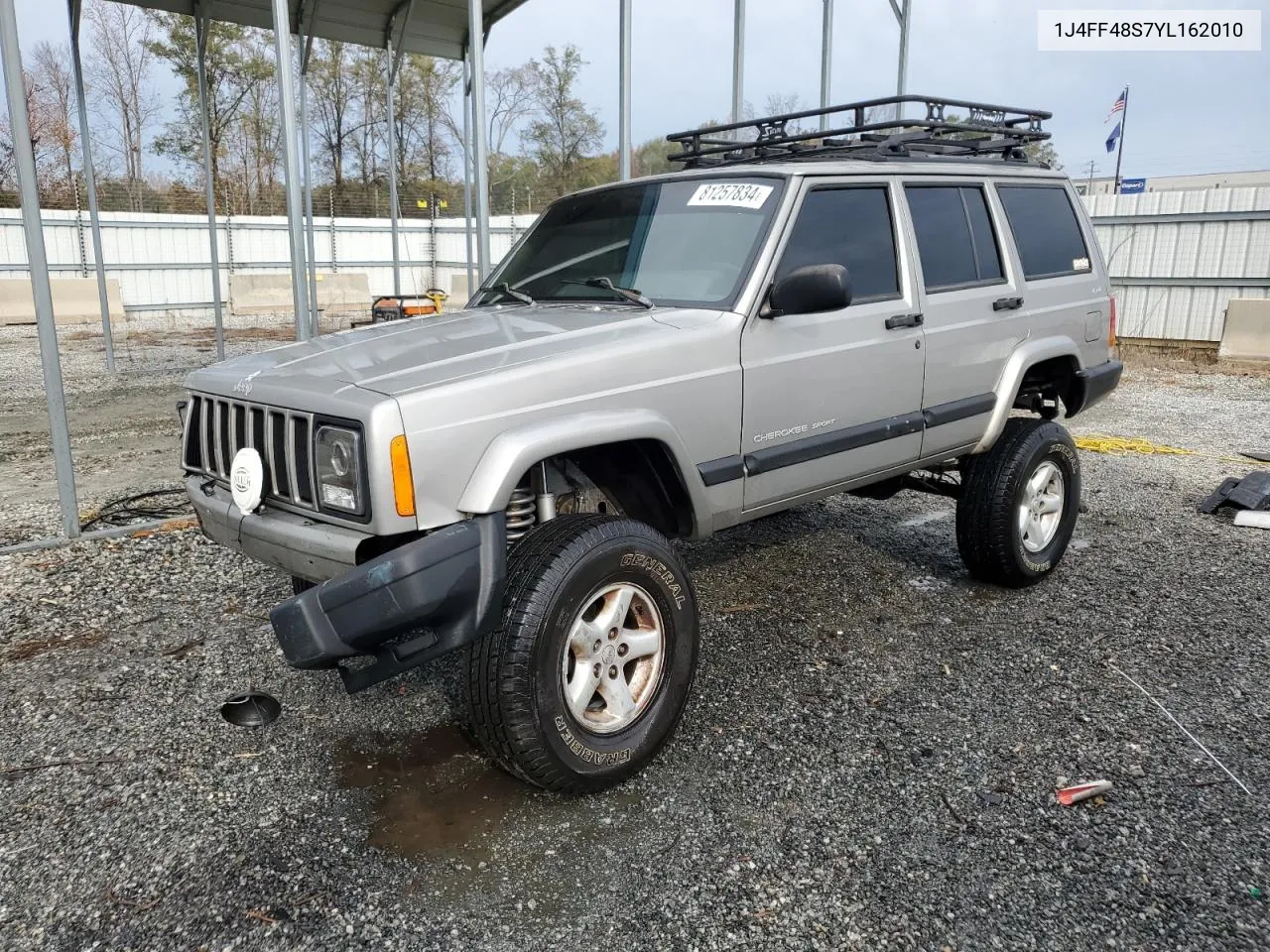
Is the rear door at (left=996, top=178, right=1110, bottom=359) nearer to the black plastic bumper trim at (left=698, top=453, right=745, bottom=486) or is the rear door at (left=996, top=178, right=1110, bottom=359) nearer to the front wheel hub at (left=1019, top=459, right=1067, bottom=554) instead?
the front wheel hub at (left=1019, top=459, right=1067, bottom=554)

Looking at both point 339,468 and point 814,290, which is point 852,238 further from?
point 339,468

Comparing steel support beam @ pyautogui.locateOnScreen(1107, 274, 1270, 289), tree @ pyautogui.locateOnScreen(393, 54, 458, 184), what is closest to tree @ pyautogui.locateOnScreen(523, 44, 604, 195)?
tree @ pyautogui.locateOnScreen(393, 54, 458, 184)

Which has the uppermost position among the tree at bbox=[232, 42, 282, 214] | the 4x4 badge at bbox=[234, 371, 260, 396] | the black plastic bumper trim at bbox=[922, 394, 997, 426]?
the tree at bbox=[232, 42, 282, 214]

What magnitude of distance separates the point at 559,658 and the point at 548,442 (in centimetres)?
66

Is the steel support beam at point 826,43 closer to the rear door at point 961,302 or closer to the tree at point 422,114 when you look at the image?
the rear door at point 961,302

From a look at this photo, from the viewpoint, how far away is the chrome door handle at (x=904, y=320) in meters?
3.95

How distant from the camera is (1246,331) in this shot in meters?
13.6

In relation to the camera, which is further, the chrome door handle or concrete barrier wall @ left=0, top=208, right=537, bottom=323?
concrete barrier wall @ left=0, top=208, right=537, bottom=323

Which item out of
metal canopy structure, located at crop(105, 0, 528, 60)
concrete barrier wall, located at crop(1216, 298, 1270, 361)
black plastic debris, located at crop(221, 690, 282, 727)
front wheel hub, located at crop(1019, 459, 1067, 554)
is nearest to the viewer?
black plastic debris, located at crop(221, 690, 282, 727)

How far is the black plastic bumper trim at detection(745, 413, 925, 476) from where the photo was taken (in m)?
3.54

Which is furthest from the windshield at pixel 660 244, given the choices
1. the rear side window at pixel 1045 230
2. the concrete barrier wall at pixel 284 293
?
the concrete barrier wall at pixel 284 293

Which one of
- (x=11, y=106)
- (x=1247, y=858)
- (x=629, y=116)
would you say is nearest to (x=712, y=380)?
(x=1247, y=858)


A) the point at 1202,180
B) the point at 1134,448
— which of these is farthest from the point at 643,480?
the point at 1202,180

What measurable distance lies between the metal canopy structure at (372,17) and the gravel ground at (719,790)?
7848 mm
